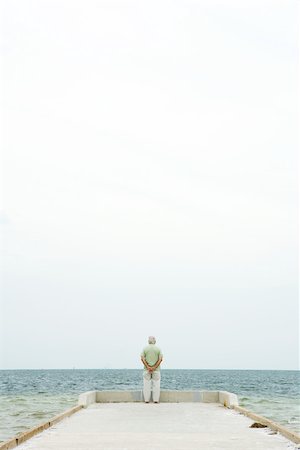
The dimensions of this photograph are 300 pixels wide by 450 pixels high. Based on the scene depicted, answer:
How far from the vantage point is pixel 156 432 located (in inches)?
483

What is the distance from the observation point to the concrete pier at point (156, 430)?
10484 mm

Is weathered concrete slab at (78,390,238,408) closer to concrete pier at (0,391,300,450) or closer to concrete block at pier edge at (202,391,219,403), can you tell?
concrete block at pier edge at (202,391,219,403)

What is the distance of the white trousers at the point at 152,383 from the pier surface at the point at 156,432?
70.1 inches

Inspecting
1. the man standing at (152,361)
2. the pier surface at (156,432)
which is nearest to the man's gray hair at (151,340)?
the man standing at (152,361)

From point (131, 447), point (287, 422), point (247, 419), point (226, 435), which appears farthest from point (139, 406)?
point (287, 422)

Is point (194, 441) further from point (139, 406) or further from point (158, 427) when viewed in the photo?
point (139, 406)

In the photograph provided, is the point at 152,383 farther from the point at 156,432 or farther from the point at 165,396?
the point at 156,432

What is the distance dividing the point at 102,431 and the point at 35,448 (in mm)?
2537

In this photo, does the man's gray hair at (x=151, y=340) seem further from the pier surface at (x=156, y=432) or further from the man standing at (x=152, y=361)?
the pier surface at (x=156, y=432)

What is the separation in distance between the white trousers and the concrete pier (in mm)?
291

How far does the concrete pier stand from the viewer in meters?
10.5

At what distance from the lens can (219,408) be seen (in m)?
18.5

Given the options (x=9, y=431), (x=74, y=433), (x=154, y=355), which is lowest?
(x=9, y=431)

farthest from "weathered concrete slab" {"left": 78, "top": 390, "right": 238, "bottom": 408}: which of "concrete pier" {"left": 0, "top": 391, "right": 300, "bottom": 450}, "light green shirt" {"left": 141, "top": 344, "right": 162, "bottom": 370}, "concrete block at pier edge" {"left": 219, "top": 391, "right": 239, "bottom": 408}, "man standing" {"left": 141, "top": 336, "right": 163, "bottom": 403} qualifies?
"light green shirt" {"left": 141, "top": 344, "right": 162, "bottom": 370}
